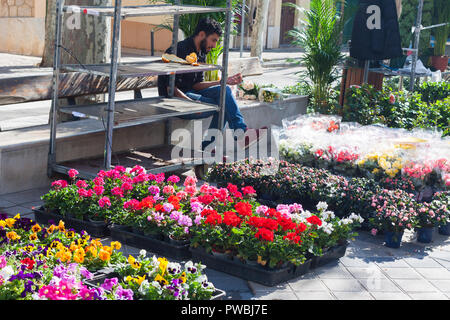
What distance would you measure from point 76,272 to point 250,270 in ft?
4.08

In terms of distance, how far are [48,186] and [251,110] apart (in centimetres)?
362

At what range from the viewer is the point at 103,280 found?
443cm

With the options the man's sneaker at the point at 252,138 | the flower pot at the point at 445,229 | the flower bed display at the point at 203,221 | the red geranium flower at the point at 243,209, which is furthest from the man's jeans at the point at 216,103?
the red geranium flower at the point at 243,209

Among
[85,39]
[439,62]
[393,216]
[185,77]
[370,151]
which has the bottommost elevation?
[393,216]

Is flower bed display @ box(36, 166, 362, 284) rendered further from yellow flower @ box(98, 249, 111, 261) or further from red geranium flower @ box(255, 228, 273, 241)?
yellow flower @ box(98, 249, 111, 261)

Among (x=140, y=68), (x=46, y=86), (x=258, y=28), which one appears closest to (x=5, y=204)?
(x=46, y=86)

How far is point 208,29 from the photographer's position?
824cm

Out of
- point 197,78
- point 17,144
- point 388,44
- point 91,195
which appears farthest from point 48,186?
point 388,44

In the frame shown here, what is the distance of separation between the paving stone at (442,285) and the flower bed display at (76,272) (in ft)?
5.77

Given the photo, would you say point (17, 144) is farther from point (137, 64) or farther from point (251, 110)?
point (251, 110)

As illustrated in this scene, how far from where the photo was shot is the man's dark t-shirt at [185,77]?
8.26 m

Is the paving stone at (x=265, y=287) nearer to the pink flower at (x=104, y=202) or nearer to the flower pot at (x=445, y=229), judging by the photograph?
the pink flower at (x=104, y=202)

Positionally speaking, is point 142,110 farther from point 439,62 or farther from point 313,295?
point 439,62

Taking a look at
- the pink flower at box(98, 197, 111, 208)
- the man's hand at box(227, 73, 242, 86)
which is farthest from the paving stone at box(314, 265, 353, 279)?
the man's hand at box(227, 73, 242, 86)
